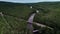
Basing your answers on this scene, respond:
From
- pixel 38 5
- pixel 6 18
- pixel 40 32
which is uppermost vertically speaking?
pixel 38 5

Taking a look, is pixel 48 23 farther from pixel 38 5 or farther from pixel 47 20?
pixel 38 5

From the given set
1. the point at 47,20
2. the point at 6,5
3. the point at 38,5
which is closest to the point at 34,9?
the point at 38,5

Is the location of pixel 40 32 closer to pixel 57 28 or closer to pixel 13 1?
pixel 57 28

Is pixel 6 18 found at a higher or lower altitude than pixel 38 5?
lower

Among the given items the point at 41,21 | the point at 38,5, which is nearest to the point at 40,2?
the point at 38,5

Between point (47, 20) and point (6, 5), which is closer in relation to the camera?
point (47, 20)

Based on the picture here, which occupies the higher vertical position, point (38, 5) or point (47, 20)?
point (38, 5)
